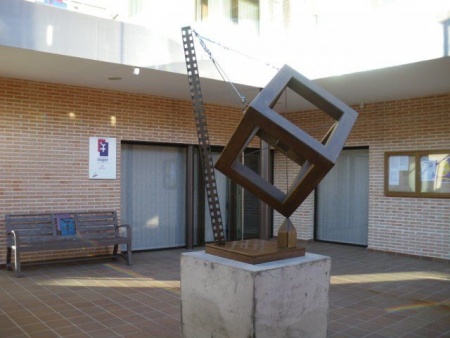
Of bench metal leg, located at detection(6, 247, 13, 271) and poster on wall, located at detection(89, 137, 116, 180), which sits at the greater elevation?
poster on wall, located at detection(89, 137, 116, 180)

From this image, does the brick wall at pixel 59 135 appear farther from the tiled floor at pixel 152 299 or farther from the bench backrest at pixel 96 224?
the tiled floor at pixel 152 299

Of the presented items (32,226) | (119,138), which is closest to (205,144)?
(32,226)

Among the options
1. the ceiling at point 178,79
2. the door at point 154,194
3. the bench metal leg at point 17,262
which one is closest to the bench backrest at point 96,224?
the door at point 154,194

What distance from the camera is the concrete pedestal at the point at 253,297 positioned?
11.6 ft

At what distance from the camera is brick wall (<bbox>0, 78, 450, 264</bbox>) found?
7.85m

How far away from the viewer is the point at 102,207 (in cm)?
874

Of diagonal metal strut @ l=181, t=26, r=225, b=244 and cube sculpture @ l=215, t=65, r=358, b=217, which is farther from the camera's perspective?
diagonal metal strut @ l=181, t=26, r=225, b=244

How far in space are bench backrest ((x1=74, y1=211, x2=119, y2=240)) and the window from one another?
17.5 ft

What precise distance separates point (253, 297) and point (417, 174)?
6731 millimetres

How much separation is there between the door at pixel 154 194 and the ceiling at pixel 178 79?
1241mm

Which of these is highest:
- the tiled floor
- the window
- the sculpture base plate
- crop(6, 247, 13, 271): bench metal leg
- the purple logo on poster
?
the purple logo on poster

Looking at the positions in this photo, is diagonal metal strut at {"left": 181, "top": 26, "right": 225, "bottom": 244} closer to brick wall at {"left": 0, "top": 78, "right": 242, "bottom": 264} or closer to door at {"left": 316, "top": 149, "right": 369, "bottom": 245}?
brick wall at {"left": 0, "top": 78, "right": 242, "bottom": 264}

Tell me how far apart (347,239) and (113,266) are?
207 inches

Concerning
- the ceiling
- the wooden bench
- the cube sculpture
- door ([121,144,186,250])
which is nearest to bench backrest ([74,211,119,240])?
the wooden bench
